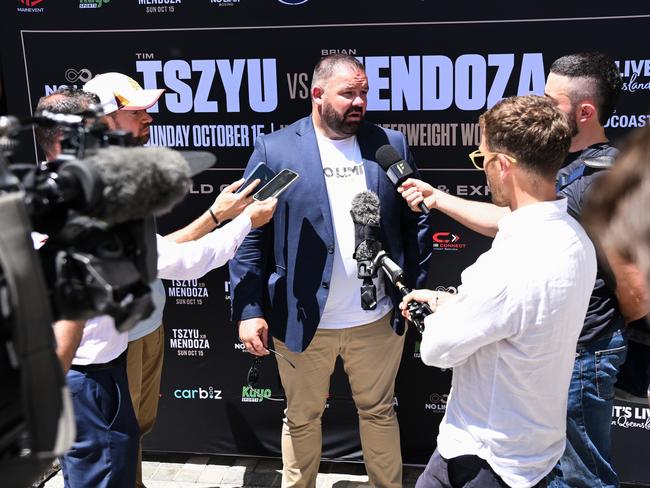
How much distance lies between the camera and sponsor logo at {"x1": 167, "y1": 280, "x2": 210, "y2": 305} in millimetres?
4074

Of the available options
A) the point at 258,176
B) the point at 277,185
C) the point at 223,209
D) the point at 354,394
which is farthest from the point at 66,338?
the point at 354,394

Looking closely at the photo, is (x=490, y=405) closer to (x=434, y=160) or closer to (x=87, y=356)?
(x=87, y=356)

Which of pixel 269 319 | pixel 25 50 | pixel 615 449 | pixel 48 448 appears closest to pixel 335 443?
pixel 269 319

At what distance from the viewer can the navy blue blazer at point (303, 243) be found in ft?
11.2

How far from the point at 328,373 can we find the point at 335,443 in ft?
2.35

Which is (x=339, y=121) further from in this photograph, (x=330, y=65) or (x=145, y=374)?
(x=145, y=374)

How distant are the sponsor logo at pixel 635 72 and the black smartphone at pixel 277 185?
1.64 m

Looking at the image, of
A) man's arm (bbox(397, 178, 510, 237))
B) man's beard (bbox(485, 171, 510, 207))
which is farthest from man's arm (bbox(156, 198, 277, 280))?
man's beard (bbox(485, 171, 510, 207))

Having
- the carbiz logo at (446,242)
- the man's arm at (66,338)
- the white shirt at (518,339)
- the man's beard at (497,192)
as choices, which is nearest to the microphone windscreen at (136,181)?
the man's arm at (66,338)

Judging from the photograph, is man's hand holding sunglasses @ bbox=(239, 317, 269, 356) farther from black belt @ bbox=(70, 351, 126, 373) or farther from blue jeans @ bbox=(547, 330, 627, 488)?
blue jeans @ bbox=(547, 330, 627, 488)

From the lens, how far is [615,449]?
3842 mm

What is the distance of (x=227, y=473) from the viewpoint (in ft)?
13.6

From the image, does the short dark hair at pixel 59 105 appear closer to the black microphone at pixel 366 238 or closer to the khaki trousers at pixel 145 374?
the khaki trousers at pixel 145 374

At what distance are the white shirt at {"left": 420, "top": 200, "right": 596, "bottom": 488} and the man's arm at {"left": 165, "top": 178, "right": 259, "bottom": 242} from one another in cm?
116
